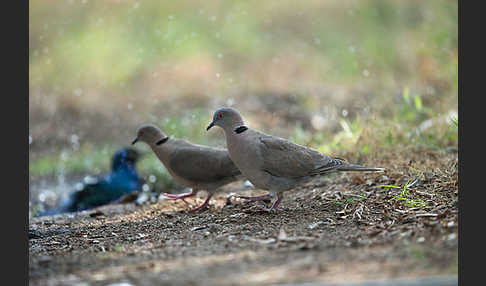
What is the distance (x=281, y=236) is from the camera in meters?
3.52

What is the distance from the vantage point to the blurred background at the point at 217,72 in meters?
7.68

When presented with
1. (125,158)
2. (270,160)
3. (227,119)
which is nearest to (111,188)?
(125,158)

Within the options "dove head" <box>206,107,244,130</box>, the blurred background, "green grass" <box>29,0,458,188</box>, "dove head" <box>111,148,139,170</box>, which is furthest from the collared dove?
"dove head" <box>206,107,244,130</box>

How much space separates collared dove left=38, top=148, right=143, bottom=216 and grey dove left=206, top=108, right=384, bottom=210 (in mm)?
2057

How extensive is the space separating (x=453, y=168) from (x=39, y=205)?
4.44 m

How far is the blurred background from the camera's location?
7.68 meters

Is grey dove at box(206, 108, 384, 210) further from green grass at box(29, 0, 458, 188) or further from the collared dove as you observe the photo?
green grass at box(29, 0, 458, 188)

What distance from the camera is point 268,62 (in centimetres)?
1150

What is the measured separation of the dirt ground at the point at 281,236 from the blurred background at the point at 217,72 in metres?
1.30

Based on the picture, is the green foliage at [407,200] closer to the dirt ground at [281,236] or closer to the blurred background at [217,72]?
the dirt ground at [281,236]

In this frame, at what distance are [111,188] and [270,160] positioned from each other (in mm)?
2488

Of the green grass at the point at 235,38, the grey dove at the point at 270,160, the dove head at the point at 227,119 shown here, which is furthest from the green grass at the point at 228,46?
the dove head at the point at 227,119

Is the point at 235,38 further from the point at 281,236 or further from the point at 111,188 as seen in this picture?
the point at 281,236

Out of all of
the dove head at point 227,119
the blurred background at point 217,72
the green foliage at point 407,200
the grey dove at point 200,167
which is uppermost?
the blurred background at point 217,72
